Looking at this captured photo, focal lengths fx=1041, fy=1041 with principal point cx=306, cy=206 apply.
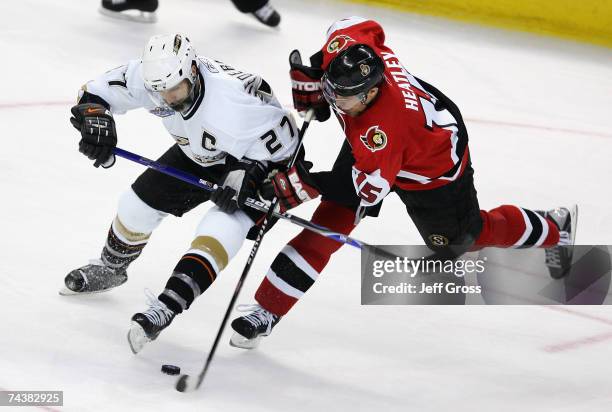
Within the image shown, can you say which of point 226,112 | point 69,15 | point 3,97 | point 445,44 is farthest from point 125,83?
point 445,44

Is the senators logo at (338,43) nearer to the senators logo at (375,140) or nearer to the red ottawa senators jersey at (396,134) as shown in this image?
the red ottawa senators jersey at (396,134)

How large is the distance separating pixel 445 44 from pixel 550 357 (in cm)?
348

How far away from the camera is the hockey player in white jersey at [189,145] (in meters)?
2.73

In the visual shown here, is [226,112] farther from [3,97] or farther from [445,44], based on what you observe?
[445,44]

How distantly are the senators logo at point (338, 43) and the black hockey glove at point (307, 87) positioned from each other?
0.23 feet

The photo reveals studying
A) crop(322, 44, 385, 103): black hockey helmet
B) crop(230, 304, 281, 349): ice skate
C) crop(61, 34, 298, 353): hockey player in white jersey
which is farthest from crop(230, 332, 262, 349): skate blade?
crop(322, 44, 385, 103): black hockey helmet

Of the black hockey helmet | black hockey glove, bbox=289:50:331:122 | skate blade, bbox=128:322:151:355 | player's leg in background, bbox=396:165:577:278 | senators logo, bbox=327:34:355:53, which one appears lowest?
skate blade, bbox=128:322:151:355

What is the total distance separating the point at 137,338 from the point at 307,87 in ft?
2.94

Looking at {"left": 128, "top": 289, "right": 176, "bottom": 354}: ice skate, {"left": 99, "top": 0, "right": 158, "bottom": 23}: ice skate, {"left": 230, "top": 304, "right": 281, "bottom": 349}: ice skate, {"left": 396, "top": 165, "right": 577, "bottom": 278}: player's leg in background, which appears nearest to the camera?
{"left": 128, "top": 289, "right": 176, "bottom": 354}: ice skate

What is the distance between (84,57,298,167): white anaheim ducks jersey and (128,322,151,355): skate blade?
53 centimetres

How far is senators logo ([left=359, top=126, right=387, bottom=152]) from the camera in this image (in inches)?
106

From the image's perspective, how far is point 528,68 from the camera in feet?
20.4

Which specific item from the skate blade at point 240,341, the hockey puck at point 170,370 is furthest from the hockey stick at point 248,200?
the hockey puck at point 170,370

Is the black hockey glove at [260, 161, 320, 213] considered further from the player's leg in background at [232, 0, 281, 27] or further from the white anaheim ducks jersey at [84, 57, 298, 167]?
the player's leg in background at [232, 0, 281, 27]
